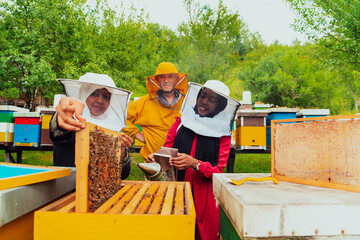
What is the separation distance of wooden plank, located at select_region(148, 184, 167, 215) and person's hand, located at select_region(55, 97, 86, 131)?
45 centimetres

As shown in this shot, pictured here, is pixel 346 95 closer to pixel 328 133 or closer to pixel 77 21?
pixel 77 21

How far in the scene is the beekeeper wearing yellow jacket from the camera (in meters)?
3.17

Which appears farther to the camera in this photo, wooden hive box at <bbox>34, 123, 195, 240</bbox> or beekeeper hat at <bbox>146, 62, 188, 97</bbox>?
beekeeper hat at <bbox>146, 62, 188, 97</bbox>

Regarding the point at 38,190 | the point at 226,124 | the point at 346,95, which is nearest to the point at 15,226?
the point at 38,190

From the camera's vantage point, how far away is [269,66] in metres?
25.8

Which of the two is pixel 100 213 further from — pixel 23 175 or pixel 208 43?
pixel 208 43

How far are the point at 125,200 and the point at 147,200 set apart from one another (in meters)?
0.11

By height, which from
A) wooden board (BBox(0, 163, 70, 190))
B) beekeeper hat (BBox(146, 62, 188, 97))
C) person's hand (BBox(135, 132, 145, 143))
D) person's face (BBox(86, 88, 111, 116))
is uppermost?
beekeeper hat (BBox(146, 62, 188, 97))

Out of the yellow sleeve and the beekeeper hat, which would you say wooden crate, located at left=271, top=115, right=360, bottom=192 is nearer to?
the beekeeper hat

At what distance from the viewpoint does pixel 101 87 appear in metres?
2.19

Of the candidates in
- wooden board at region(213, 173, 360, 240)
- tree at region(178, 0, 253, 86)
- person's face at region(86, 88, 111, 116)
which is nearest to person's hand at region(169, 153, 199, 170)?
person's face at region(86, 88, 111, 116)

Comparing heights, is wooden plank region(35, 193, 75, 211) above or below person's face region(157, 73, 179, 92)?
below

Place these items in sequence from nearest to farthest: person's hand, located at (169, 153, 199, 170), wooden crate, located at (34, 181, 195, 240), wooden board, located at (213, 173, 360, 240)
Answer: wooden board, located at (213, 173, 360, 240)
wooden crate, located at (34, 181, 195, 240)
person's hand, located at (169, 153, 199, 170)

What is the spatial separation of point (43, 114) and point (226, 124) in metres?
4.98
